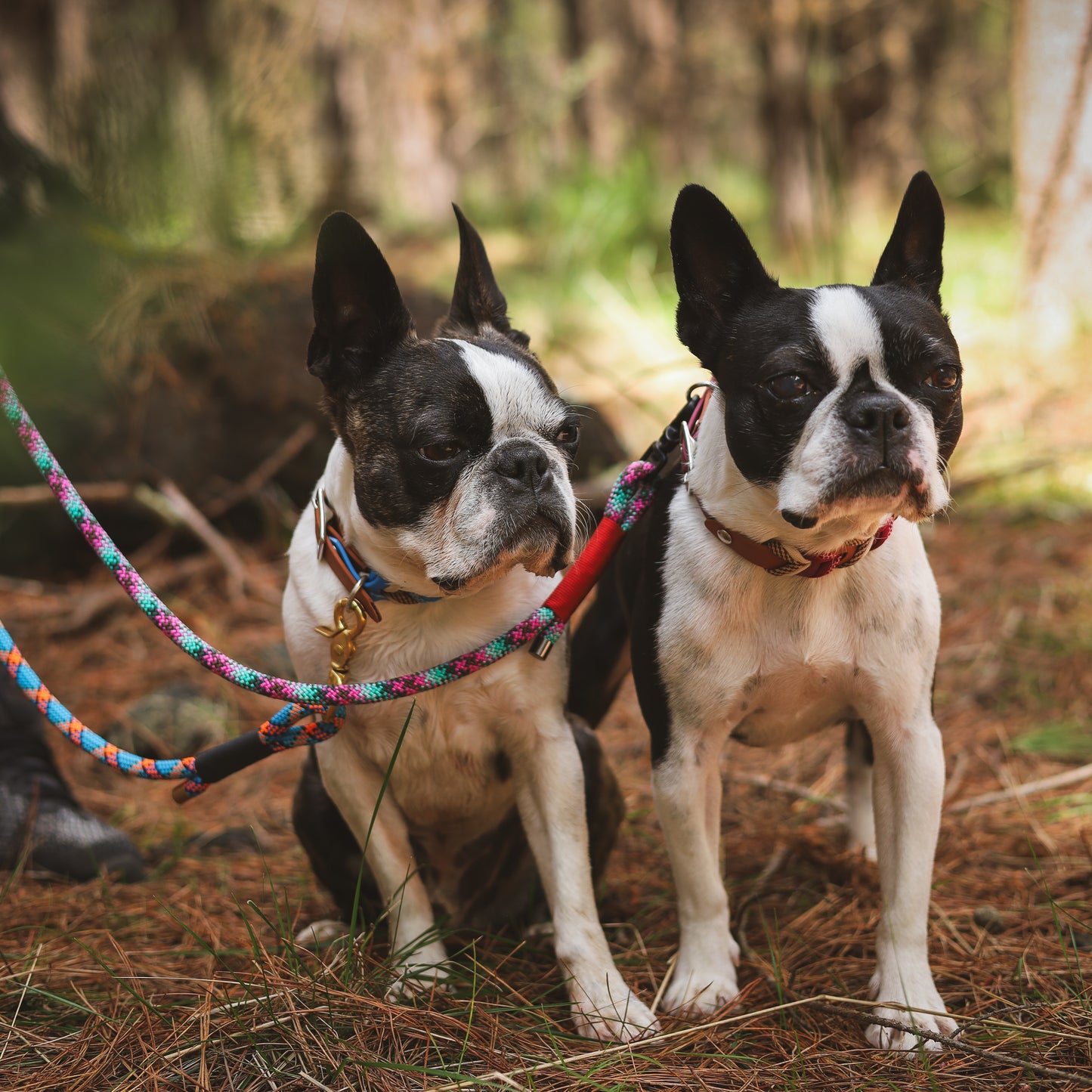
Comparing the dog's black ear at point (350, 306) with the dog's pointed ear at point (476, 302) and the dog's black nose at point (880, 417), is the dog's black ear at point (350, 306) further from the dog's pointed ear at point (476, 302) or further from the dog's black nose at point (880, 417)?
the dog's black nose at point (880, 417)

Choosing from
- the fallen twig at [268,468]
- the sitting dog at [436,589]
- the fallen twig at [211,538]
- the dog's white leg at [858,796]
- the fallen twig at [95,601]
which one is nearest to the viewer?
→ the sitting dog at [436,589]

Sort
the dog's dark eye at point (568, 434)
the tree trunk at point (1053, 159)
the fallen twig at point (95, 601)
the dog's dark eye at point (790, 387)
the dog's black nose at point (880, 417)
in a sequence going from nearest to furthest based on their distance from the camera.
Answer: the dog's black nose at point (880, 417) → the dog's dark eye at point (790, 387) → the dog's dark eye at point (568, 434) → the fallen twig at point (95, 601) → the tree trunk at point (1053, 159)

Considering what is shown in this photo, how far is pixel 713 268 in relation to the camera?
257cm

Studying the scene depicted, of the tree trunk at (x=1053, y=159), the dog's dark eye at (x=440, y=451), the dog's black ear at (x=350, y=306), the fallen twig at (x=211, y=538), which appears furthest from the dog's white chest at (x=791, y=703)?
the tree trunk at (x=1053, y=159)

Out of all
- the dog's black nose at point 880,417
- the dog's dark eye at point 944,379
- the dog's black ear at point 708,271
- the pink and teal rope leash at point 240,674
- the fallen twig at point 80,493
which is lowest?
the fallen twig at point 80,493

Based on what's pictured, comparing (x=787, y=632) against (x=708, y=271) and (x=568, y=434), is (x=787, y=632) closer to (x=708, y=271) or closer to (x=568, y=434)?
(x=568, y=434)

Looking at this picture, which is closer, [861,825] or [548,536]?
[548,536]

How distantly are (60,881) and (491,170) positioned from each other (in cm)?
2588

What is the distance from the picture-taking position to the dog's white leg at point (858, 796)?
11.2 ft

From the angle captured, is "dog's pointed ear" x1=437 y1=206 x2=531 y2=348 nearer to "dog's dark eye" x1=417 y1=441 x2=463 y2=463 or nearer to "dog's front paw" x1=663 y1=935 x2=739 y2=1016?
"dog's dark eye" x1=417 y1=441 x2=463 y2=463

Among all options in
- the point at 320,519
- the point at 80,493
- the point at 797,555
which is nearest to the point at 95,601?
the point at 80,493

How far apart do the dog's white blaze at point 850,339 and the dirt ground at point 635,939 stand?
1409 millimetres

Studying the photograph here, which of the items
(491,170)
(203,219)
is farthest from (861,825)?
(491,170)

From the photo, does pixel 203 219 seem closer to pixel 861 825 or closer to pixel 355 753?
pixel 355 753
